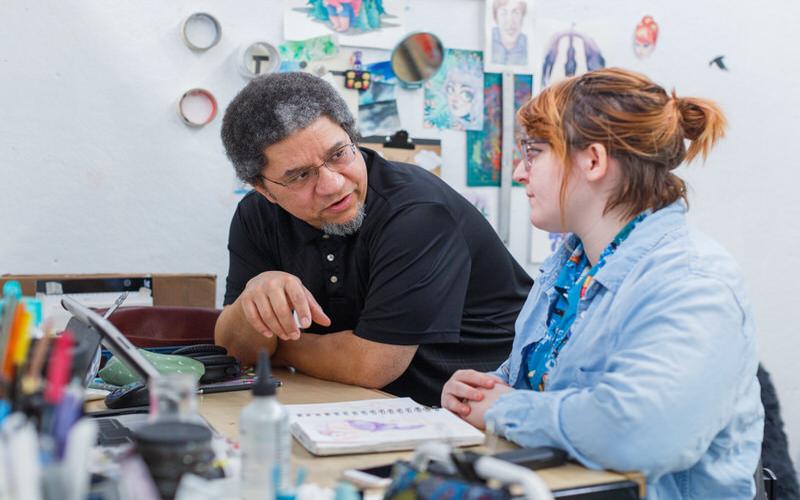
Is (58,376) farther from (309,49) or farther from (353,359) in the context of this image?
(309,49)

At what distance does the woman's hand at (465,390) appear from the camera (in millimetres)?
1339

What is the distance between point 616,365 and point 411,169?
884mm

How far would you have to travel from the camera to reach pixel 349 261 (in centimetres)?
182

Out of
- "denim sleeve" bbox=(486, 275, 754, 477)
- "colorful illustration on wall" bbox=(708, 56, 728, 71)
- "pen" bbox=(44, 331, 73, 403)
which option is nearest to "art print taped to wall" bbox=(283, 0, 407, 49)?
"colorful illustration on wall" bbox=(708, 56, 728, 71)

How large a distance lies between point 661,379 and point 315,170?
90 cm

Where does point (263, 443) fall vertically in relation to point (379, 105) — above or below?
below

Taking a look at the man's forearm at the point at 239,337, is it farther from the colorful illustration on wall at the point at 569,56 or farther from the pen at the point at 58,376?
the colorful illustration on wall at the point at 569,56

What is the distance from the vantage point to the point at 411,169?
1874mm

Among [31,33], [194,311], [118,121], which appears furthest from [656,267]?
[31,33]

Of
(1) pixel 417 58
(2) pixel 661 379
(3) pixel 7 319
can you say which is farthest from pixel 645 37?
(3) pixel 7 319

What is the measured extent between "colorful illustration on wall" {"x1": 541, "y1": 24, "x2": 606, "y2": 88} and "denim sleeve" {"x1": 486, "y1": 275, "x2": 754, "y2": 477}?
5.90 ft

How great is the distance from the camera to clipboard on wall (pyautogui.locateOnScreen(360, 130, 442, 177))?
256 centimetres

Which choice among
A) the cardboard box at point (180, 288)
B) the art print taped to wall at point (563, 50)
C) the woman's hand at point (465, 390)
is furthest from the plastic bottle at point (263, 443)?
the art print taped to wall at point (563, 50)

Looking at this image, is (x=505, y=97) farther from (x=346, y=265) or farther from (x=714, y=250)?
(x=714, y=250)
